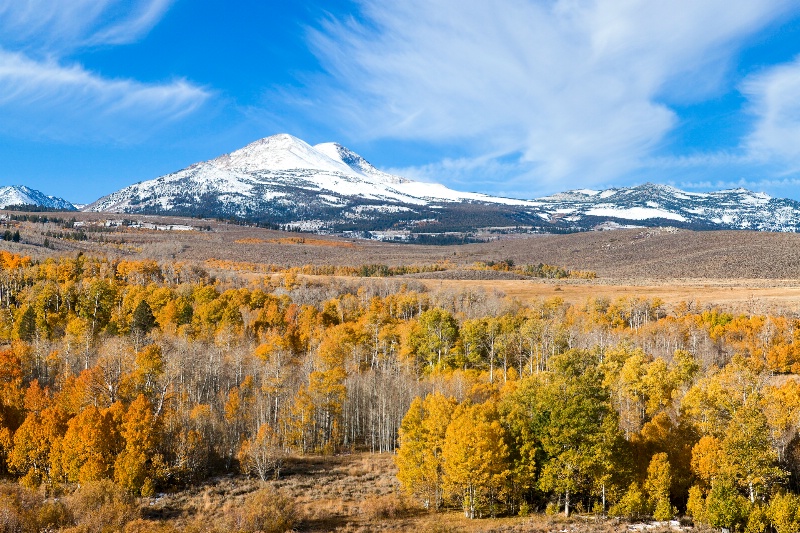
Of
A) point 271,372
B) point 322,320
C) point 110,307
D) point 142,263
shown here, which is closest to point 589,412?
point 271,372

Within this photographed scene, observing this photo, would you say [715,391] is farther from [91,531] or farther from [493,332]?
[91,531]

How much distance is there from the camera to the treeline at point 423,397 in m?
42.5

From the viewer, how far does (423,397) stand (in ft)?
240

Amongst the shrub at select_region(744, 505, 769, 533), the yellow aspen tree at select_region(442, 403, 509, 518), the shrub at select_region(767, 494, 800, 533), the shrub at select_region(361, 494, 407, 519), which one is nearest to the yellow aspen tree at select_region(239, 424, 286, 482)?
the shrub at select_region(361, 494, 407, 519)

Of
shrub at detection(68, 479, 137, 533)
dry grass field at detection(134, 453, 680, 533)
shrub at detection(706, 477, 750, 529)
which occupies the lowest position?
dry grass field at detection(134, 453, 680, 533)

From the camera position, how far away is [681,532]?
127ft

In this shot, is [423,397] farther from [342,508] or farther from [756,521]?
[756,521]

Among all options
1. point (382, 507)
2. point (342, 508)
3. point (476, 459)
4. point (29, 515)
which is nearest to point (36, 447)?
point (29, 515)

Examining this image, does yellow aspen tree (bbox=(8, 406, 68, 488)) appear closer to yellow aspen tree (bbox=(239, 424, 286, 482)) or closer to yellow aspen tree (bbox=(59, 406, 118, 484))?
yellow aspen tree (bbox=(59, 406, 118, 484))

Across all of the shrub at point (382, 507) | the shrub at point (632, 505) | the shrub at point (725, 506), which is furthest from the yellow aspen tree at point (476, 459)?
the shrub at point (725, 506)

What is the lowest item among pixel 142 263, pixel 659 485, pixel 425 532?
pixel 425 532

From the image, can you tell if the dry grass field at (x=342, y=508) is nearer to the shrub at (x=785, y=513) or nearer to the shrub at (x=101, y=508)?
the shrub at (x=101, y=508)

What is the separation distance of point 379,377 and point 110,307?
71433 mm

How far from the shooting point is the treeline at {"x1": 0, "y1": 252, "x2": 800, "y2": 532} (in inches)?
1673
